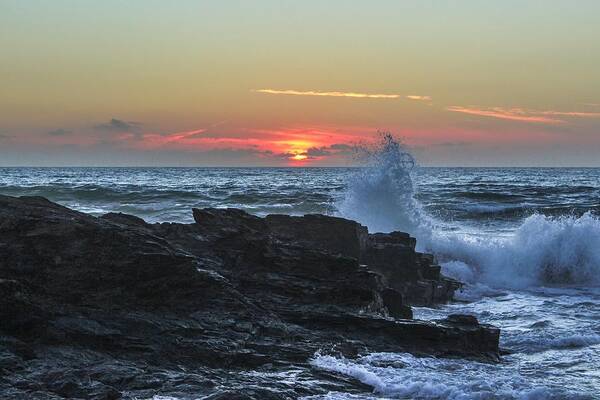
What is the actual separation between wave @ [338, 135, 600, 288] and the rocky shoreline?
366 inches

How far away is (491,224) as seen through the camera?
30.3 metres

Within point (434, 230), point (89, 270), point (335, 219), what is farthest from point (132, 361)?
point (434, 230)

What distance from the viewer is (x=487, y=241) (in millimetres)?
21000

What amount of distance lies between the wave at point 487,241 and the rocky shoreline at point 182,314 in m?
9.29

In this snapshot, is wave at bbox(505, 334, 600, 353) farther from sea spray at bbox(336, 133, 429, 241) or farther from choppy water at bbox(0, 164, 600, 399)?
sea spray at bbox(336, 133, 429, 241)

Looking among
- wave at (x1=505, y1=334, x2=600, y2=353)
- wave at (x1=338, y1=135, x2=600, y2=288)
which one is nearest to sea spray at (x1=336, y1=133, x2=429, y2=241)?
wave at (x1=338, y1=135, x2=600, y2=288)

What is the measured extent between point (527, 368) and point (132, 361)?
204 inches

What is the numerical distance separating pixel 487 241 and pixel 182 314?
51.4 feet

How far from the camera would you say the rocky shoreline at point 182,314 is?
5988 millimetres

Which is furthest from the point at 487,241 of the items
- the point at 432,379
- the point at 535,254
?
the point at 432,379

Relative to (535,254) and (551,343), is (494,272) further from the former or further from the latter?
(551,343)

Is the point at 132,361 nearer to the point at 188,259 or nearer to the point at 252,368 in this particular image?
the point at 252,368

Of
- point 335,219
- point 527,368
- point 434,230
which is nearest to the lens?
point 527,368

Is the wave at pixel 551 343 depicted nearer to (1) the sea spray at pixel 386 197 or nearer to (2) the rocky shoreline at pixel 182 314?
(2) the rocky shoreline at pixel 182 314
